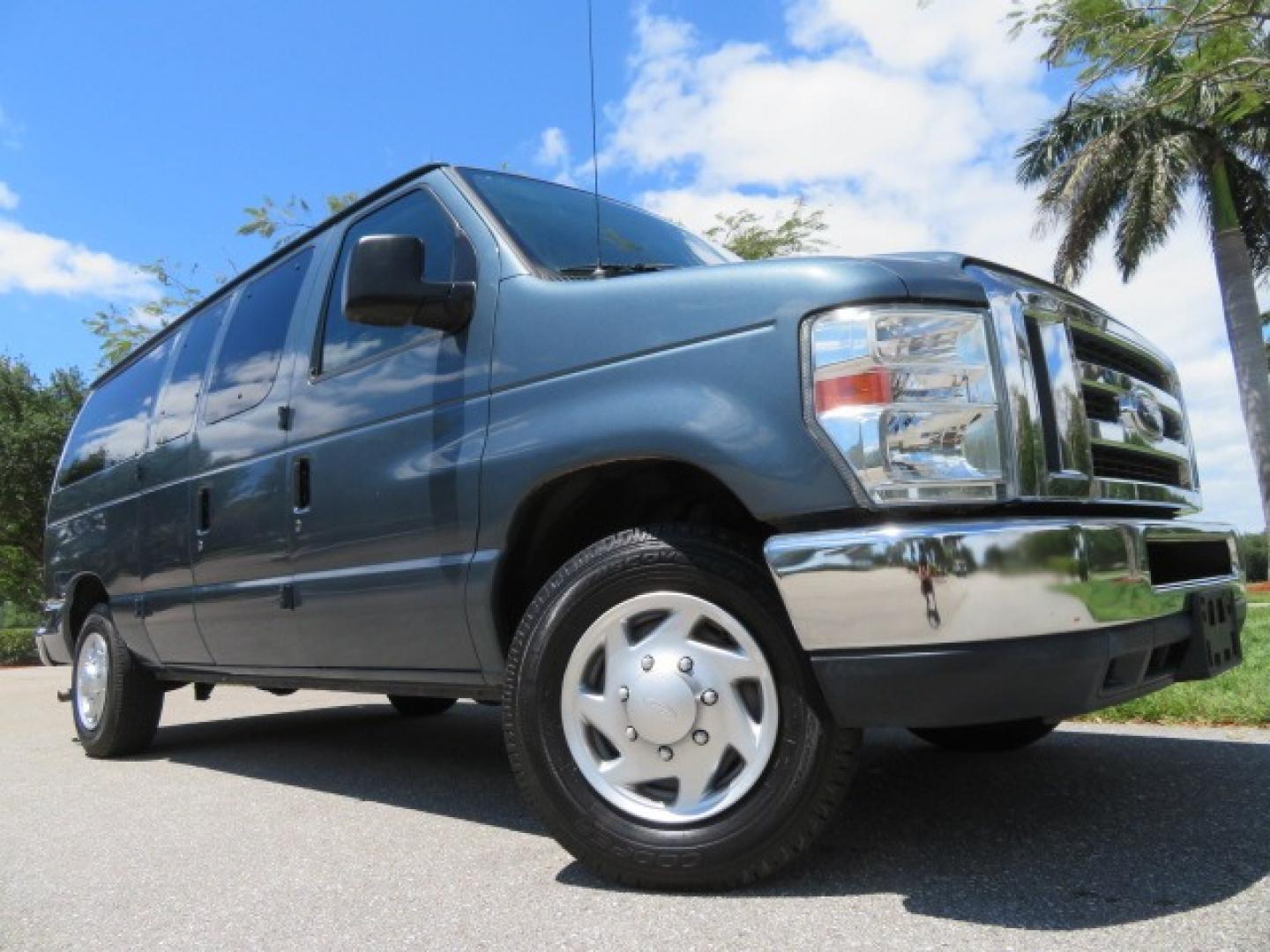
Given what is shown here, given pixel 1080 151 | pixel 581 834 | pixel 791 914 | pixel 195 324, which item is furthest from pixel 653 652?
pixel 1080 151

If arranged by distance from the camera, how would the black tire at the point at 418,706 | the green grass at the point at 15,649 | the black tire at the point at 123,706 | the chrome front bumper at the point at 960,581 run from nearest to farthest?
1. the chrome front bumper at the point at 960,581
2. the black tire at the point at 123,706
3. the black tire at the point at 418,706
4. the green grass at the point at 15,649

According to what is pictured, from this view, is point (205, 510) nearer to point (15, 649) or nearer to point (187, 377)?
point (187, 377)

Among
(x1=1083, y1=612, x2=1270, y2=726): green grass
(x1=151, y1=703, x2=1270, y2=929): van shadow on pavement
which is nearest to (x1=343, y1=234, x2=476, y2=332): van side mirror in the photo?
(x1=151, y1=703, x2=1270, y2=929): van shadow on pavement

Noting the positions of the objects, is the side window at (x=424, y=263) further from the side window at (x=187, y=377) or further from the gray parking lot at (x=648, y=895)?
the gray parking lot at (x=648, y=895)

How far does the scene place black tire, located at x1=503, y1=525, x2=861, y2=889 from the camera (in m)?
2.26

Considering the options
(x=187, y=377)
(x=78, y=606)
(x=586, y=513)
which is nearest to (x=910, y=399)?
(x=586, y=513)

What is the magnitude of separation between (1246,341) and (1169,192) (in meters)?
3.71

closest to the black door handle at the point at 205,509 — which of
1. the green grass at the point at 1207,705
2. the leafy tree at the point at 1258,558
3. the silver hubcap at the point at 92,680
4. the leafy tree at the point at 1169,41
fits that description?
the silver hubcap at the point at 92,680

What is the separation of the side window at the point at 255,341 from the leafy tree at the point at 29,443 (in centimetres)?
2080

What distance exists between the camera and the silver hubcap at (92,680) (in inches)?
215

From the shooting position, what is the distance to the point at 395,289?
2928mm

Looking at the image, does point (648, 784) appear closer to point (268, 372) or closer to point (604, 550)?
point (604, 550)

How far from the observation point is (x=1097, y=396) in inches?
101

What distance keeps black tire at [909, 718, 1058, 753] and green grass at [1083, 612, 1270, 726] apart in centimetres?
103
